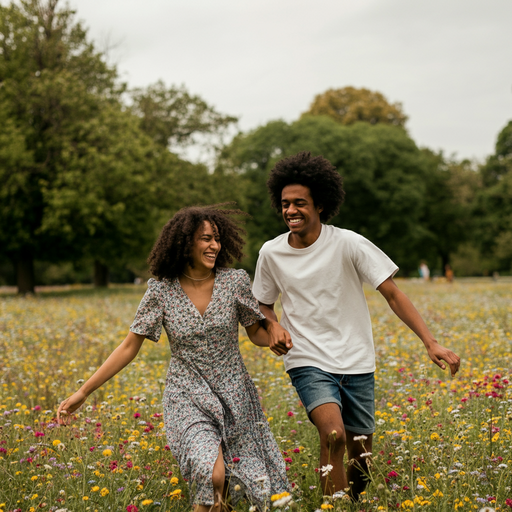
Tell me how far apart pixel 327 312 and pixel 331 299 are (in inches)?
3.4

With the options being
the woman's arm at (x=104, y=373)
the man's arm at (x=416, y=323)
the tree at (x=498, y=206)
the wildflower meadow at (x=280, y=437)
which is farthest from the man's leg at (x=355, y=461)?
the tree at (x=498, y=206)

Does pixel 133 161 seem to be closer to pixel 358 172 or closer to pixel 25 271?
pixel 25 271

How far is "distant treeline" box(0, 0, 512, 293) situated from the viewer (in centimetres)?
2312

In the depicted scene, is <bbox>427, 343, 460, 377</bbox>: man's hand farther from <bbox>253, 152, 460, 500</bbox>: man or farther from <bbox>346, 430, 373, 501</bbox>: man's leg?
<bbox>346, 430, 373, 501</bbox>: man's leg

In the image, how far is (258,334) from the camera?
379cm

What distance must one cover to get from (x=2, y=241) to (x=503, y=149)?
110 feet

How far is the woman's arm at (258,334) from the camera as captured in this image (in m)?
3.76

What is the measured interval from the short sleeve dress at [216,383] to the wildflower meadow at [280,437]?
0.15 meters

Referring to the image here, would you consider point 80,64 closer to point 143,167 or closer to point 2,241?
point 143,167

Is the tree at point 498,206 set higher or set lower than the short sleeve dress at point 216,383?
higher

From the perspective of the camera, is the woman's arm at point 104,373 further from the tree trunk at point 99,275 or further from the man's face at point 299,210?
the tree trunk at point 99,275

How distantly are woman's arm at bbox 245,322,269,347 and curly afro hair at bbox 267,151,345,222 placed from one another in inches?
35.4

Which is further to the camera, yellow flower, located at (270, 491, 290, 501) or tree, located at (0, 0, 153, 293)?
tree, located at (0, 0, 153, 293)

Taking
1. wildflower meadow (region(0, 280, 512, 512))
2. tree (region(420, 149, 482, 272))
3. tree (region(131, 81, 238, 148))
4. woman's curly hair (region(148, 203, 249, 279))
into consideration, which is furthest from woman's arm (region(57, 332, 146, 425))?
tree (region(420, 149, 482, 272))
